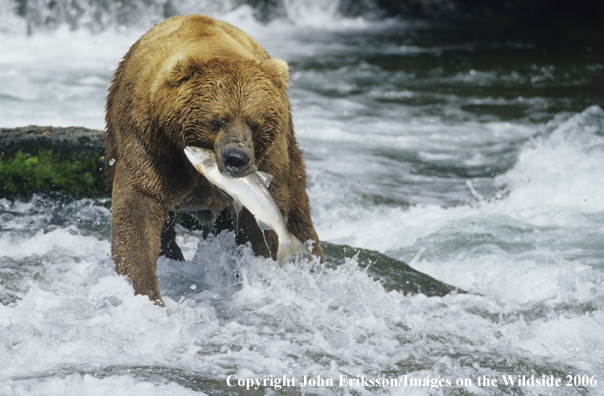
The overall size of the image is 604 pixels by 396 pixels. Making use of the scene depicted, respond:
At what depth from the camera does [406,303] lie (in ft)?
15.2

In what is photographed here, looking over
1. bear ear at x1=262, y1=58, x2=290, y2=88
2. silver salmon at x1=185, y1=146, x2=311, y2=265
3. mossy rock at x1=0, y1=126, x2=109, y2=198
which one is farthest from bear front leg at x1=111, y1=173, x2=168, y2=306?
mossy rock at x1=0, y1=126, x2=109, y2=198

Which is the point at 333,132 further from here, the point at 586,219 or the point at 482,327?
the point at 482,327

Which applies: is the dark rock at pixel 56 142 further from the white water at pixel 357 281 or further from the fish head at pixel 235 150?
the fish head at pixel 235 150

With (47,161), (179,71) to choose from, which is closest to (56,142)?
(47,161)

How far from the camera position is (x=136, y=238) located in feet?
12.8

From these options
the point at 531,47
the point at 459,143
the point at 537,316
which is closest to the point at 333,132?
the point at 459,143

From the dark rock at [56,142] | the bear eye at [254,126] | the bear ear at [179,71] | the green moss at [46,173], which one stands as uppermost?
the bear ear at [179,71]

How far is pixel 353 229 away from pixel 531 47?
Result: 1179cm

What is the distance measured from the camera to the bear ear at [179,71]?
3.67m

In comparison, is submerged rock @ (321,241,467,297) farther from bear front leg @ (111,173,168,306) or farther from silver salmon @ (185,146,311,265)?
bear front leg @ (111,173,168,306)

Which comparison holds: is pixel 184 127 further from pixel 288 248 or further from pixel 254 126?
pixel 288 248

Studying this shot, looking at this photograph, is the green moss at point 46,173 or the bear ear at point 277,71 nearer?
the bear ear at point 277,71

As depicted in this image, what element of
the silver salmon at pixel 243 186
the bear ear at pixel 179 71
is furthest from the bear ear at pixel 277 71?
the silver salmon at pixel 243 186

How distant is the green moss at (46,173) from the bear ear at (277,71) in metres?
2.26
